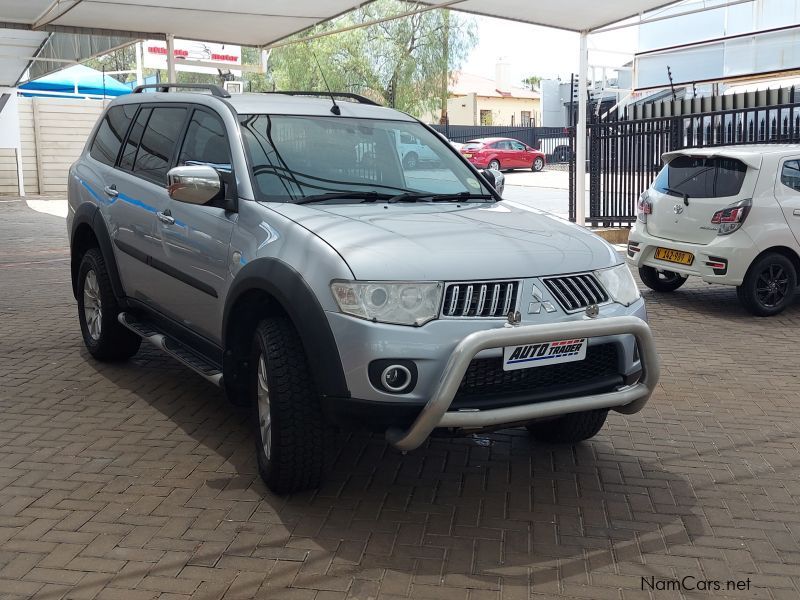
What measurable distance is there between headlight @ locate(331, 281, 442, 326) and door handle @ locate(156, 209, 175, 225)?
1.85 m

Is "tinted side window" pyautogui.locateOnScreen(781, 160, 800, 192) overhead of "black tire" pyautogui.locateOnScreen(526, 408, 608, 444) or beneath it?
overhead

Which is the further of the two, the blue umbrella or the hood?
the blue umbrella

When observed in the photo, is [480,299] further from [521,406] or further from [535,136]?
[535,136]

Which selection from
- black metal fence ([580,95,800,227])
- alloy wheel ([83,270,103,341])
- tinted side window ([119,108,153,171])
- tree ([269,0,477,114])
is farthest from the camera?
tree ([269,0,477,114])

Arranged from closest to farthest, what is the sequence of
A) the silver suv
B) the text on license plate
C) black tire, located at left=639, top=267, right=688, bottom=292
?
the silver suv < the text on license plate < black tire, located at left=639, top=267, right=688, bottom=292

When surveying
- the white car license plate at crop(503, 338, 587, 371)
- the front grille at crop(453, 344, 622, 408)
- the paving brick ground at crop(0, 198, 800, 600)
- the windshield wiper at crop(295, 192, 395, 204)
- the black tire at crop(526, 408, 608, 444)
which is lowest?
the paving brick ground at crop(0, 198, 800, 600)

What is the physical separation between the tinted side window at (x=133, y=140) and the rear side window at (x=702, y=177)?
214 inches

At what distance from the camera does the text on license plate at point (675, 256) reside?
30.6 feet

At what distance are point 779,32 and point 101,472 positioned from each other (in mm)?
16504

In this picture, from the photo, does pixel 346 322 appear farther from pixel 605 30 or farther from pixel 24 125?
pixel 24 125

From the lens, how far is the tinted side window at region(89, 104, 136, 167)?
675 cm

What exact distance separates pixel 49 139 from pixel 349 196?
25.7m

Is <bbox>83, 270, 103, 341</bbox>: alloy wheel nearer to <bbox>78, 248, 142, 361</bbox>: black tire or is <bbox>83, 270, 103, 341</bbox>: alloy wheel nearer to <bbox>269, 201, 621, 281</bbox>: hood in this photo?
<bbox>78, 248, 142, 361</bbox>: black tire

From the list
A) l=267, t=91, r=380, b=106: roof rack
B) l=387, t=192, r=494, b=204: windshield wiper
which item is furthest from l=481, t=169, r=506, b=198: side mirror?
l=267, t=91, r=380, b=106: roof rack
